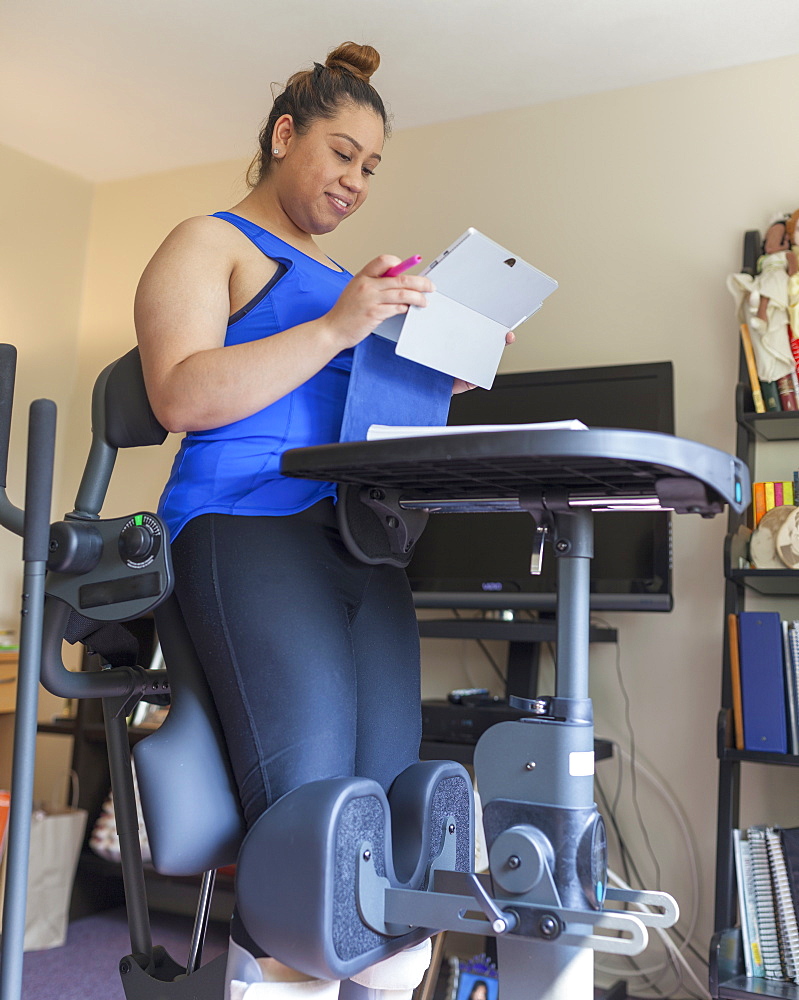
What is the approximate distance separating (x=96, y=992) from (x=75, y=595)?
169 cm

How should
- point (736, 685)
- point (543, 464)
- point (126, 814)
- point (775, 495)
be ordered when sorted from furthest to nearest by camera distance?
point (775, 495)
point (736, 685)
point (126, 814)
point (543, 464)

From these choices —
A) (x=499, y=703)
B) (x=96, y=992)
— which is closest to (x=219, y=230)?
(x=499, y=703)

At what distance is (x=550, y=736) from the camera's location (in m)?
0.83

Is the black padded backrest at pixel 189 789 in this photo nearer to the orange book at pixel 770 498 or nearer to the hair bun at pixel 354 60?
the hair bun at pixel 354 60

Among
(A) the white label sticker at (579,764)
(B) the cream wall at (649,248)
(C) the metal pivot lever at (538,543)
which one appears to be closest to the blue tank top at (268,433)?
(C) the metal pivot lever at (538,543)

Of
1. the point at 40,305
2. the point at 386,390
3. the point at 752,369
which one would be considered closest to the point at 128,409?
the point at 386,390

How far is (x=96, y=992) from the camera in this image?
229 centimetres

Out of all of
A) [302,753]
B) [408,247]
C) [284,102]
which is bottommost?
[302,753]

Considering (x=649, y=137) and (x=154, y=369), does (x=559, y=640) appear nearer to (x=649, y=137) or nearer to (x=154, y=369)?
(x=154, y=369)

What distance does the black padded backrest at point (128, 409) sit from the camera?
1053mm

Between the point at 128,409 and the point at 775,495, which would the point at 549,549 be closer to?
the point at 775,495

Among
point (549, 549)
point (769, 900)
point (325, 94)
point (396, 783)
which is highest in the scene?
point (325, 94)

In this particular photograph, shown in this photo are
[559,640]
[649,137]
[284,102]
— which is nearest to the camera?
[559,640]

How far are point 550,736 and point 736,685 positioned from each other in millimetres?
1505
